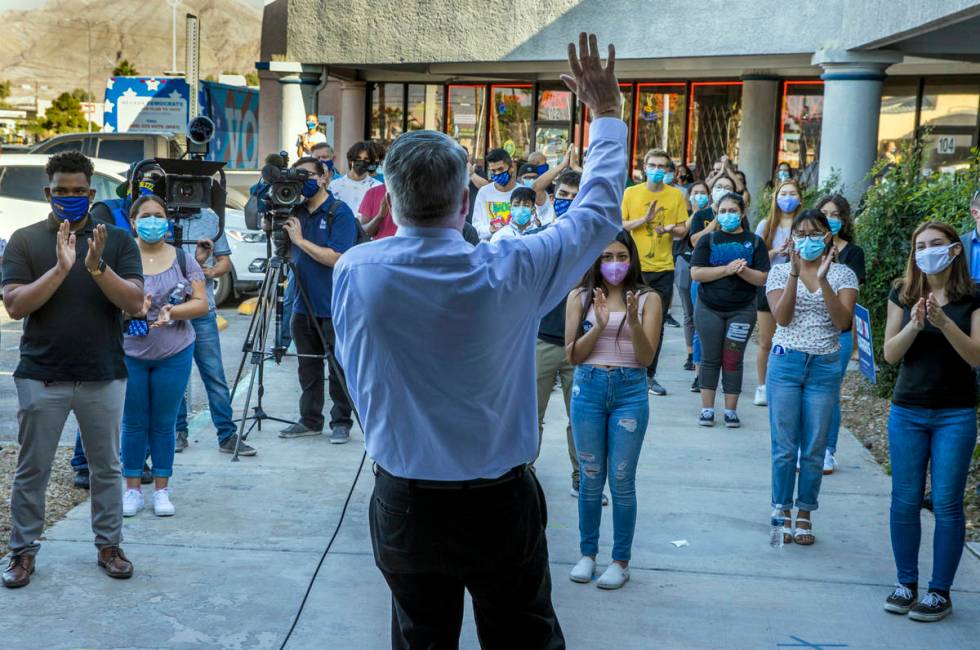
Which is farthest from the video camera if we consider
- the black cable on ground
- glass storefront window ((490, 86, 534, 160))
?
glass storefront window ((490, 86, 534, 160))

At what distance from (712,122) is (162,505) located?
696 inches

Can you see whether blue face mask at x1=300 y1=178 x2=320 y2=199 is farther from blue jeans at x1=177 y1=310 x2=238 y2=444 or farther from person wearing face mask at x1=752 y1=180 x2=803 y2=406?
person wearing face mask at x1=752 y1=180 x2=803 y2=406

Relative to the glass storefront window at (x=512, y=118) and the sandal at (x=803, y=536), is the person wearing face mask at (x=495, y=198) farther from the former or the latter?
the glass storefront window at (x=512, y=118)

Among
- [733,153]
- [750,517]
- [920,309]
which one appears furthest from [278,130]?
[920,309]

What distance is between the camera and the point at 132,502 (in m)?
6.56

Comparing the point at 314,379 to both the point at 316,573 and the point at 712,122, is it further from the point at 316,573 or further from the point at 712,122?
the point at 712,122

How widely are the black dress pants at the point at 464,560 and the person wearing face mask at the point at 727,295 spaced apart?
5903 mm

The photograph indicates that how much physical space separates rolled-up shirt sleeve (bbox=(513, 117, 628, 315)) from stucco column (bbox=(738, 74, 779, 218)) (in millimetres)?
18110

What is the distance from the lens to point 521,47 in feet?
60.5

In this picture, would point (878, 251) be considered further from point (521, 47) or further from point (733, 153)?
point (733, 153)

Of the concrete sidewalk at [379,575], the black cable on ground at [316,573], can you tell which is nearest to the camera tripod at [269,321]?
the concrete sidewalk at [379,575]

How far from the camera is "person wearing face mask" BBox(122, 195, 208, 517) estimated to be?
6496 millimetres

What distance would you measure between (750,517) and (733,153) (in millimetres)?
16461

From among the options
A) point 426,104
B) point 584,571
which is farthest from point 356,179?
point 426,104
